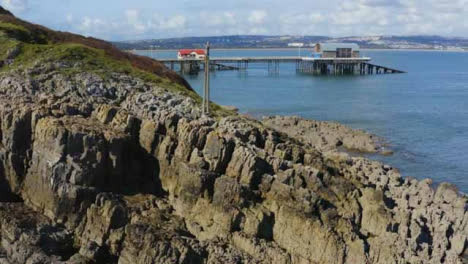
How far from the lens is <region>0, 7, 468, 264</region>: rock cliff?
24891 millimetres

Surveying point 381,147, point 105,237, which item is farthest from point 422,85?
point 105,237

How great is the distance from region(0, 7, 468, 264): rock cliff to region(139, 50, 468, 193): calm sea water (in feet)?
59.2

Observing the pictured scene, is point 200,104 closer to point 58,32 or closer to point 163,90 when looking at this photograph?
point 163,90

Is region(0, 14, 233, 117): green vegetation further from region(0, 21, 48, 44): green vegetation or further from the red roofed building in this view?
the red roofed building

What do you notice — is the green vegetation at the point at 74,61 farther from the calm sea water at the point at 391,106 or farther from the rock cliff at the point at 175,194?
the calm sea water at the point at 391,106

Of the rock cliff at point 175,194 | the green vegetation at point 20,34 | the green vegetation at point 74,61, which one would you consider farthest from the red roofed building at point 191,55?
the rock cliff at point 175,194

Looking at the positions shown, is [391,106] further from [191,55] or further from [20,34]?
[191,55]

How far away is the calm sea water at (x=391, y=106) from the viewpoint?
178 ft

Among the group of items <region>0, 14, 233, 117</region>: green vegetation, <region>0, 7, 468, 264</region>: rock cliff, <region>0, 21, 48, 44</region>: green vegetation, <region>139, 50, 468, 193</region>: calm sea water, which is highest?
<region>0, 21, 48, 44</region>: green vegetation

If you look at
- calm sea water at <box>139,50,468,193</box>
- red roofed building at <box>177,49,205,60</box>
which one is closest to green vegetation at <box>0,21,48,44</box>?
calm sea water at <box>139,50,468,193</box>

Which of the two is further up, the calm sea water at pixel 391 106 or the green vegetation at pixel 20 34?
the green vegetation at pixel 20 34

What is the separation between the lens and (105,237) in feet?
83.6

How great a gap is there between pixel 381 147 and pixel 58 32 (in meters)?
32.3

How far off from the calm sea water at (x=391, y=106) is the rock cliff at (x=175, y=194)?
18.0 meters
